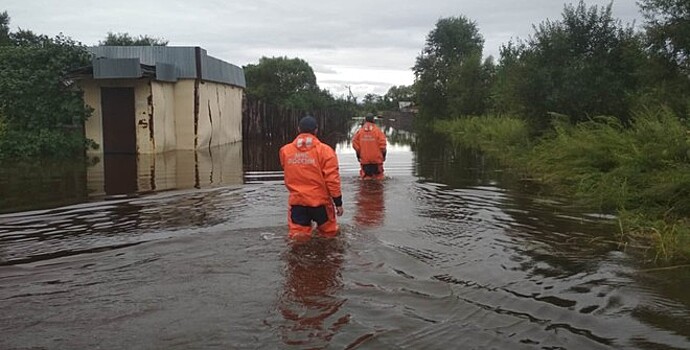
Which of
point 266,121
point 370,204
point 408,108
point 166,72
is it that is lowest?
point 370,204

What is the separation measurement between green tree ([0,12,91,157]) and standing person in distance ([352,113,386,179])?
10.7 metres

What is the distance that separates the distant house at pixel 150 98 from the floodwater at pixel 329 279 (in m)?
10.2

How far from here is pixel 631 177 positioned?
9.98 metres

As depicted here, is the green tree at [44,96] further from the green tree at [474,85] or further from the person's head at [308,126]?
the green tree at [474,85]

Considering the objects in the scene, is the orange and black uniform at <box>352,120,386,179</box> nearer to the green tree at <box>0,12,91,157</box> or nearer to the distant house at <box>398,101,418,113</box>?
the green tree at <box>0,12,91,157</box>

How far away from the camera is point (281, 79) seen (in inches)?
2394

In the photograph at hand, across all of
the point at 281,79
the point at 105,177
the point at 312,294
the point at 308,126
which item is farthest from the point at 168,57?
the point at 281,79

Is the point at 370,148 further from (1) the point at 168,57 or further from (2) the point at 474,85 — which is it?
(2) the point at 474,85

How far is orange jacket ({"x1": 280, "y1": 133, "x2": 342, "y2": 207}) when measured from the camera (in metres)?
7.08

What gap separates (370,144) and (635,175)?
520 cm

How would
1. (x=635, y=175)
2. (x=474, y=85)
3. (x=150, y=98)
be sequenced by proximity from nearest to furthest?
(x=635, y=175) < (x=150, y=98) < (x=474, y=85)

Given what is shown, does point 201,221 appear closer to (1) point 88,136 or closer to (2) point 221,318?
(2) point 221,318

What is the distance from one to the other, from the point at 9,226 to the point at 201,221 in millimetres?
2488

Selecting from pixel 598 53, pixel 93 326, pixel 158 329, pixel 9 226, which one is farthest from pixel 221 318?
pixel 598 53
